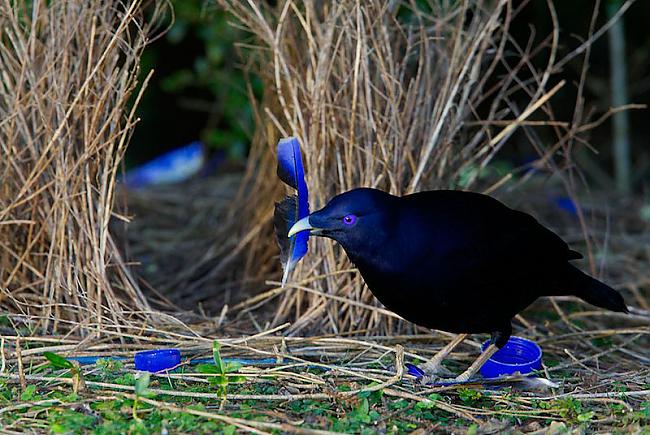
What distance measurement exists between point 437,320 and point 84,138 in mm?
1382

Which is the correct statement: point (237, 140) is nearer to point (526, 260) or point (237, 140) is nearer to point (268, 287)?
point (268, 287)

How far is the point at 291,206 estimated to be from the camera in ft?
9.54

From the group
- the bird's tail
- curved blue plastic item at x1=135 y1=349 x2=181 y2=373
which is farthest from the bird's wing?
curved blue plastic item at x1=135 y1=349 x2=181 y2=373

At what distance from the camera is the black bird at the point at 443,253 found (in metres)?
2.64

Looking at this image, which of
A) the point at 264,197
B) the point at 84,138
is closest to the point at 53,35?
the point at 84,138

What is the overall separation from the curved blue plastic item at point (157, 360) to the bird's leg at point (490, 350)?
0.89 metres

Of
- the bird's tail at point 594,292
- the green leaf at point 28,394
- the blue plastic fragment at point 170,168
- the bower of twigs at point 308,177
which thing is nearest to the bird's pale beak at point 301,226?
the bower of twigs at point 308,177

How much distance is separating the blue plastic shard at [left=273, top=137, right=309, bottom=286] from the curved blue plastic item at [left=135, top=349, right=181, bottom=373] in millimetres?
422

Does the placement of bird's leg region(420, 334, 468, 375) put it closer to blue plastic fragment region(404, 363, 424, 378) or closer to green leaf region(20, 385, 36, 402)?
blue plastic fragment region(404, 363, 424, 378)

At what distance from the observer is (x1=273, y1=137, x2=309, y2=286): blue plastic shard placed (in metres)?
2.86

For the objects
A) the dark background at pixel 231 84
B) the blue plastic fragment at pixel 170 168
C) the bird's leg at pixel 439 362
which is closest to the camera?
the bird's leg at pixel 439 362

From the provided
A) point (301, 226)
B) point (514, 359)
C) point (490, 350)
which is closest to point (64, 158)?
point (301, 226)

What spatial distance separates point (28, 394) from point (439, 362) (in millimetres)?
1295

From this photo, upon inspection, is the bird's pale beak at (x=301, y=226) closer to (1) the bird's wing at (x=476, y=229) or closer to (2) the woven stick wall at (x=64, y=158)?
(1) the bird's wing at (x=476, y=229)
